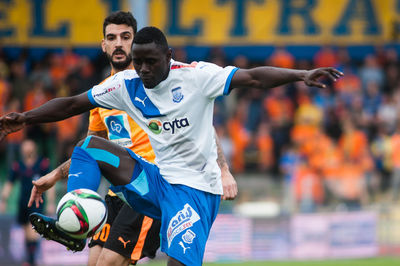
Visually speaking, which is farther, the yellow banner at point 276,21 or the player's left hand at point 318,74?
the yellow banner at point 276,21

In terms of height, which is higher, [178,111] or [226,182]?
[178,111]

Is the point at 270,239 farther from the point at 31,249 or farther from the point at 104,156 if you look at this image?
the point at 104,156

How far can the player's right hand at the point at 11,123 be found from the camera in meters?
6.02

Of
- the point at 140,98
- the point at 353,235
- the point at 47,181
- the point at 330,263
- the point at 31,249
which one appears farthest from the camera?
the point at 353,235

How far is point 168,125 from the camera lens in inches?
240

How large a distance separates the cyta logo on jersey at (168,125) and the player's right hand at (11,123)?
40.2 inches

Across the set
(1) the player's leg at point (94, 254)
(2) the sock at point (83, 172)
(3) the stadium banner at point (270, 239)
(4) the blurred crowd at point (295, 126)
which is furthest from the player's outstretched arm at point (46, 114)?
(3) the stadium banner at point (270, 239)

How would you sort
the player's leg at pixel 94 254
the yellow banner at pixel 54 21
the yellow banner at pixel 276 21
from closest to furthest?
1. the player's leg at pixel 94 254
2. the yellow banner at pixel 54 21
3. the yellow banner at pixel 276 21

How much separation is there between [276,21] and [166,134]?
1348 centimetres

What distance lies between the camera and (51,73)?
17.6 meters

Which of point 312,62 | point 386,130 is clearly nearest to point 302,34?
point 312,62

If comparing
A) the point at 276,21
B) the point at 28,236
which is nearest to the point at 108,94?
the point at 28,236

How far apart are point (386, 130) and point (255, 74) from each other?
11.5 metres

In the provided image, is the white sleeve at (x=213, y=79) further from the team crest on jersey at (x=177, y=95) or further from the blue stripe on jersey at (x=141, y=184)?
the blue stripe on jersey at (x=141, y=184)
